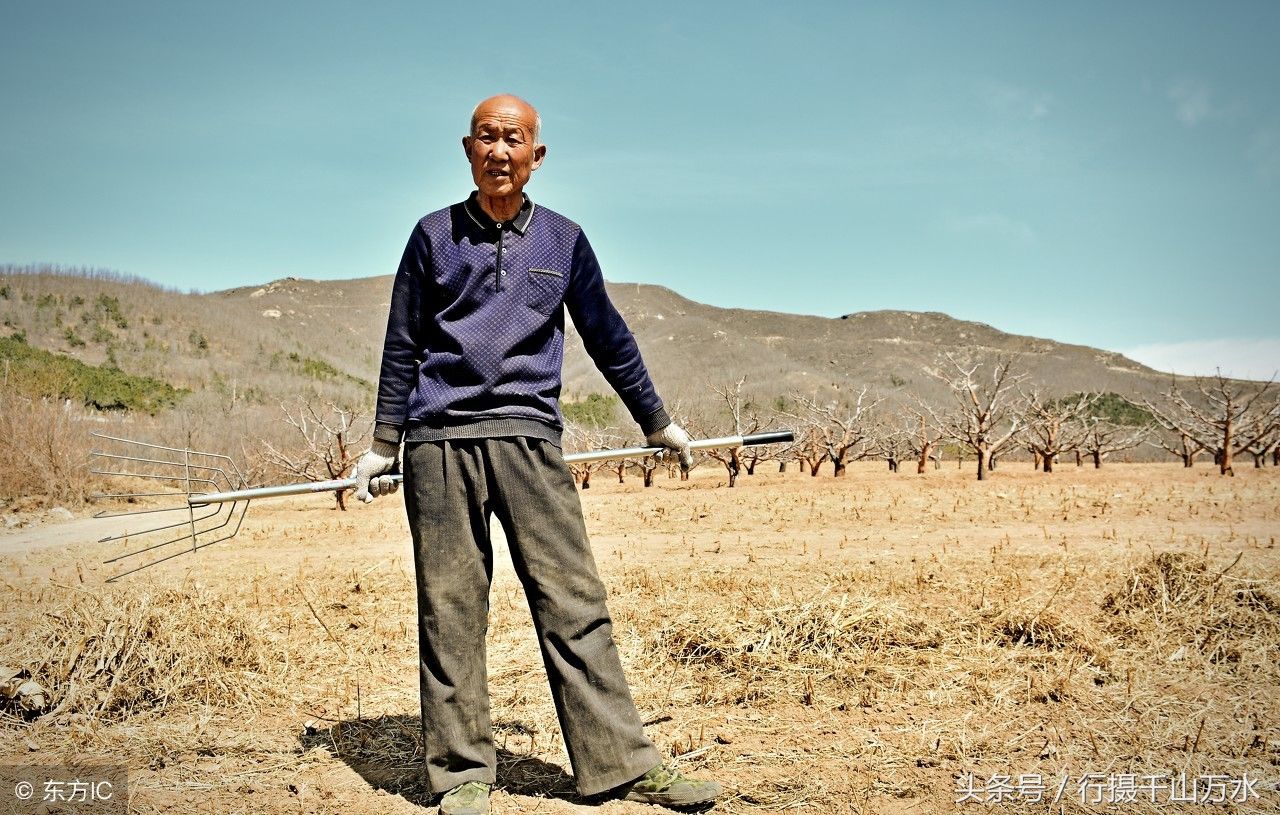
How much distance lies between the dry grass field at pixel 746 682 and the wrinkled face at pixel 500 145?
6.54 ft

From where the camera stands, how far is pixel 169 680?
3.86m

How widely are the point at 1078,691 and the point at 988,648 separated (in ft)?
1.93

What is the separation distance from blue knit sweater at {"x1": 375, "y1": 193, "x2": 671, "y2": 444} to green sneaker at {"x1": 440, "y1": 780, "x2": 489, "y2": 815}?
1.09 m

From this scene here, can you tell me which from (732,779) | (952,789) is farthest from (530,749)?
(952,789)

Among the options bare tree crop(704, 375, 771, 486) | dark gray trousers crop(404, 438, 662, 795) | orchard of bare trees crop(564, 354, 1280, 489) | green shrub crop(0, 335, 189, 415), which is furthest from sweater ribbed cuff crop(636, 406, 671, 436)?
green shrub crop(0, 335, 189, 415)

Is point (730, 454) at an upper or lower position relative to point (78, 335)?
lower

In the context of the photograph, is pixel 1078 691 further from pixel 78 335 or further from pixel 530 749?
pixel 78 335

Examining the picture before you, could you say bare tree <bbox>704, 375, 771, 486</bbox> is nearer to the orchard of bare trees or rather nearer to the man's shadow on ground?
the orchard of bare trees

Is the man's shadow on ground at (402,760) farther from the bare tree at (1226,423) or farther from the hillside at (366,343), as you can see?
the bare tree at (1226,423)

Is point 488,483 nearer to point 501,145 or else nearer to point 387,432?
point 387,432

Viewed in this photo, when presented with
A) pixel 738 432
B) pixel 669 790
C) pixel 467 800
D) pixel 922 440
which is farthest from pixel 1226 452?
pixel 467 800

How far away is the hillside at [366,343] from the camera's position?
39.3 meters

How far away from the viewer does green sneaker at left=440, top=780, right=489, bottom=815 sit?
8.43 feet

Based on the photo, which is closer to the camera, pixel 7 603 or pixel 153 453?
pixel 7 603
